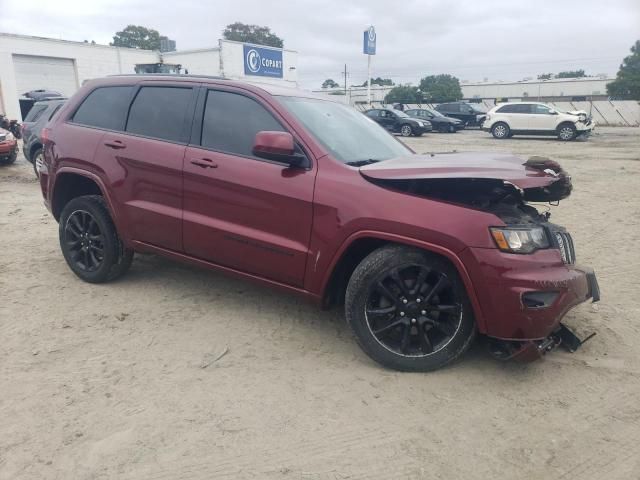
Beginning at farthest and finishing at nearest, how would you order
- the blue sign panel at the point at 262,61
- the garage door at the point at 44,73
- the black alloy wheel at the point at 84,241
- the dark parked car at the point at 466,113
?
1. the blue sign panel at the point at 262,61
2. the dark parked car at the point at 466,113
3. the garage door at the point at 44,73
4. the black alloy wheel at the point at 84,241

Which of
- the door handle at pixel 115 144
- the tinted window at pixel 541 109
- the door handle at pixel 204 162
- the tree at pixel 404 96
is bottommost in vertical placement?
the door handle at pixel 204 162

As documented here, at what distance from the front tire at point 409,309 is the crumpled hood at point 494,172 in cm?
47

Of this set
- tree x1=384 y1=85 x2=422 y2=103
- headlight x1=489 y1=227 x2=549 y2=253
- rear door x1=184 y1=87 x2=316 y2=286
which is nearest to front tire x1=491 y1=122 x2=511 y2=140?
rear door x1=184 y1=87 x2=316 y2=286

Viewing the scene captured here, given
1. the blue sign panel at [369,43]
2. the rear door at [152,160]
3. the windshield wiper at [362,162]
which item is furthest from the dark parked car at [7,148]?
the blue sign panel at [369,43]

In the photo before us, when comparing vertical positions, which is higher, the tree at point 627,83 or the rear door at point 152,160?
the tree at point 627,83

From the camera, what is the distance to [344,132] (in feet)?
12.7

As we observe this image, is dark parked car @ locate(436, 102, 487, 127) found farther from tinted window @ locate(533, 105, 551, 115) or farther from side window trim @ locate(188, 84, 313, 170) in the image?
side window trim @ locate(188, 84, 313, 170)

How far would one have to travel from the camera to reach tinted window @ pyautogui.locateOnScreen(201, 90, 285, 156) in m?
3.64

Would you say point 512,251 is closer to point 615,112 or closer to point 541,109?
point 541,109

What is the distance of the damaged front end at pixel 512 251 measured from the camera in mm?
2830

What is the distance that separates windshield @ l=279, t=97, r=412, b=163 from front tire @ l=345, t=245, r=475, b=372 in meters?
0.83

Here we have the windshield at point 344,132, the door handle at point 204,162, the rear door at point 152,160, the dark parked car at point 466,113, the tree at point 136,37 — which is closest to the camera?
the windshield at point 344,132

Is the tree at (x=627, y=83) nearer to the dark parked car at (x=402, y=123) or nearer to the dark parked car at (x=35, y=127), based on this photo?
the dark parked car at (x=402, y=123)

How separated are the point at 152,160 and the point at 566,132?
2223cm
